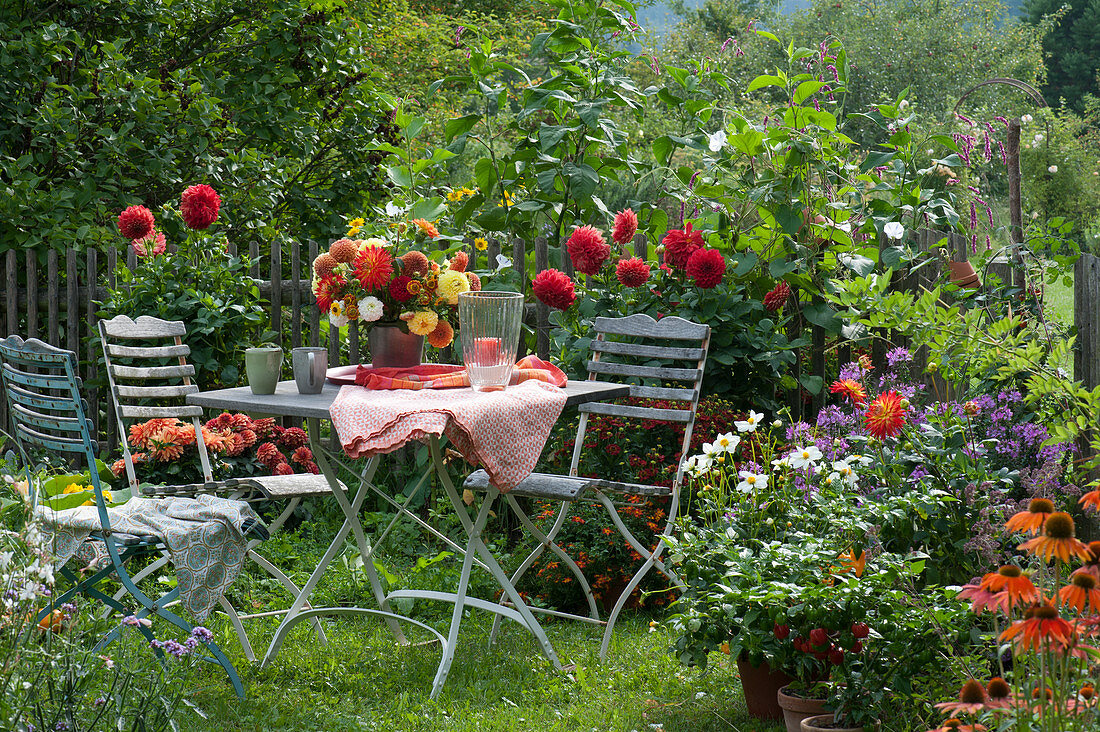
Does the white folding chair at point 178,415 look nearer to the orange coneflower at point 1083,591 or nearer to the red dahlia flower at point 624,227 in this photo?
the red dahlia flower at point 624,227

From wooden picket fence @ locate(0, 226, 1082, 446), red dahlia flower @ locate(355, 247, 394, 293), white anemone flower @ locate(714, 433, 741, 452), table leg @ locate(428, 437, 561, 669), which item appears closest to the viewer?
white anemone flower @ locate(714, 433, 741, 452)

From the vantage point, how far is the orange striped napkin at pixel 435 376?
3217 mm

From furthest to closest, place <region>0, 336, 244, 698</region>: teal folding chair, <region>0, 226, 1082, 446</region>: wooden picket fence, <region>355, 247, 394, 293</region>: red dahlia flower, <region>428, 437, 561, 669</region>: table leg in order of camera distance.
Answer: <region>0, 226, 1082, 446</region>: wooden picket fence
<region>355, 247, 394, 293</region>: red dahlia flower
<region>428, 437, 561, 669</region>: table leg
<region>0, 336, 244, 698</region>: teal folding chair

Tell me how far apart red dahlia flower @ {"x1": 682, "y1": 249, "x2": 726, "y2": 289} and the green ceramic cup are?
1765mm

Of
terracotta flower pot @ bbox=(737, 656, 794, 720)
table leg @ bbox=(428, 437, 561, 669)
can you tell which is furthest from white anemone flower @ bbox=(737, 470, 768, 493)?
table leg @ bbox=(428, 437, 561, 669)

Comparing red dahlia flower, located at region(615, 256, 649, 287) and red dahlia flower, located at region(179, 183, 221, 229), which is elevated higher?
red dahlia flower, located at region(179, 183, 221, 229)

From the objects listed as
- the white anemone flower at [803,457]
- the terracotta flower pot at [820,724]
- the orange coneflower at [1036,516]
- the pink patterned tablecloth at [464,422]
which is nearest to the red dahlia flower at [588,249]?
the pink patterned tablecloth at [464,422]

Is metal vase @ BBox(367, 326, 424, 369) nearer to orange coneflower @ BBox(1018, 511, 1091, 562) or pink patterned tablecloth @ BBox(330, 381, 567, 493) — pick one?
→ pink patterned tablecloth @ BBox(330, 381, 567, 493)

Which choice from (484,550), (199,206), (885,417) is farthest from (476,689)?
(199,206)

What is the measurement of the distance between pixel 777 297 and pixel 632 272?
2.15 feet

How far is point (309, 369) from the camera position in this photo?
3.26 metres

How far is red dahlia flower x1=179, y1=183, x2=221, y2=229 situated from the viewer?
4.65 meters

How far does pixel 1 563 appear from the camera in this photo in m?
1.82

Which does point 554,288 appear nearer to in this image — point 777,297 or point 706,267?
point 706,267
